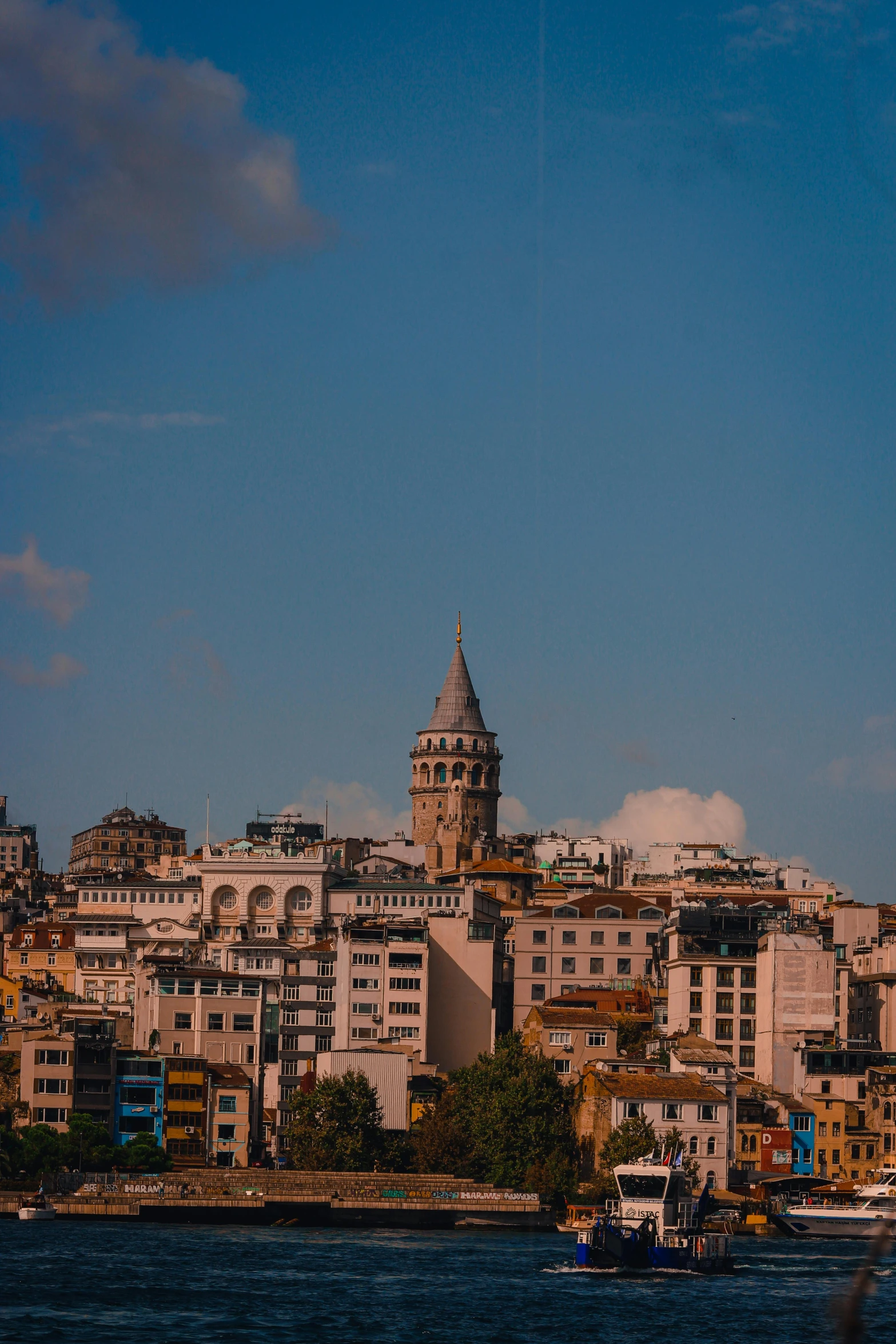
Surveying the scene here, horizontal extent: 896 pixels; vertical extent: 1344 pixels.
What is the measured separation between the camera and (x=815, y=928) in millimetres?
114500

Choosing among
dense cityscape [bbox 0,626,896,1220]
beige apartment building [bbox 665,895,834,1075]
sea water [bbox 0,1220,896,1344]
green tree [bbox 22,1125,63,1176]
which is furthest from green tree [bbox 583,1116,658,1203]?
green tree [bbox 22,1125,63,1176]

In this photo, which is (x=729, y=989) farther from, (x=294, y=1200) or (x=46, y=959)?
(x=46, y=959)

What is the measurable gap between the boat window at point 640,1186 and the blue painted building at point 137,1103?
33554 mm

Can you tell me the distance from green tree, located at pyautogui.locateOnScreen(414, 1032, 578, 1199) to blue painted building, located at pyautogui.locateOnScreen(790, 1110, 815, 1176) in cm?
1051

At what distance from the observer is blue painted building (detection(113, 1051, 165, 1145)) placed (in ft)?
299

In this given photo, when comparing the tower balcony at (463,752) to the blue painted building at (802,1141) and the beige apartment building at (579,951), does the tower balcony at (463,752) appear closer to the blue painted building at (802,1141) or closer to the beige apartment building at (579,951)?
the beige apartment building at (579,951)

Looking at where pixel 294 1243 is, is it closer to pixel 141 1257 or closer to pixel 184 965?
pixel 141 1257

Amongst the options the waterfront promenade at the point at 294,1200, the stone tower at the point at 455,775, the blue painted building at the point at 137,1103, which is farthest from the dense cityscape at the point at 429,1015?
the stone tower at the point at 455,775

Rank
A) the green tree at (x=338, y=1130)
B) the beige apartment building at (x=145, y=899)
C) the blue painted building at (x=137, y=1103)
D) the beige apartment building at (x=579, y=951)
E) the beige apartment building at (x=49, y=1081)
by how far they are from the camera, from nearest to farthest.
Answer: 1. the green tree at (x=338, y=1130)
2. the beige apartment building at (x=49, y=1081)
3. the blue painted building at (x=137, y=1103)
4. the beige apartment building at (x=579, y=951)
5. the beige apartment building at (x=145, y=899)

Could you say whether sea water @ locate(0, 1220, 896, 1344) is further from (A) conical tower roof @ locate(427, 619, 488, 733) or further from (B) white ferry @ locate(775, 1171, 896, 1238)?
(A) conical tower roof @ locate(427, 619, 488, 733)

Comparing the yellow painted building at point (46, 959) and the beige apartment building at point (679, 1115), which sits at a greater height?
the yellow painted building at point (46, 959)

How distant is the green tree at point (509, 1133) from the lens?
287 ft

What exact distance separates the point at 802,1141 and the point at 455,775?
97.9m

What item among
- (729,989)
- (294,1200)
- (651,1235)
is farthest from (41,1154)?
(729,989)
